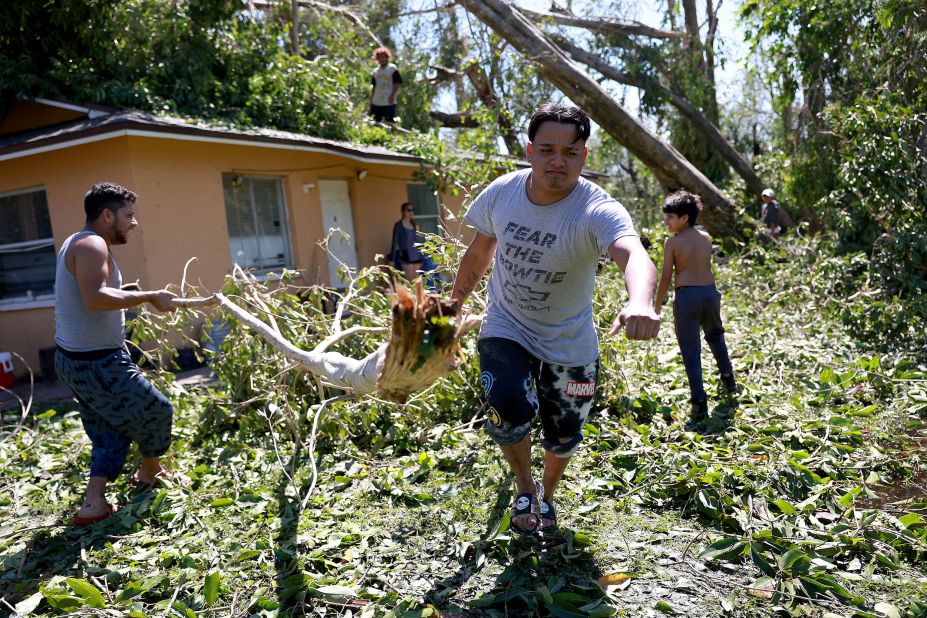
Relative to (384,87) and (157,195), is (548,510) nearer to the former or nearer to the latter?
(157,195)

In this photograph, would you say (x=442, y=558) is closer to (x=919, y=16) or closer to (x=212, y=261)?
(x=212, y=261)

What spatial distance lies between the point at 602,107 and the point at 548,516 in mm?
9779

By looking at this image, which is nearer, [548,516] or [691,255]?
[548,516]

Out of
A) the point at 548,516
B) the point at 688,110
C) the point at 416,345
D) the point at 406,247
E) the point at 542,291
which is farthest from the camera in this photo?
the point at 688,110

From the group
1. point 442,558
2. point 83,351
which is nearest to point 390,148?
point 83,351

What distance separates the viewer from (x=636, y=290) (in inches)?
100

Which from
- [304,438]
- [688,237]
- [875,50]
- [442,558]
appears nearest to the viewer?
[442,558]

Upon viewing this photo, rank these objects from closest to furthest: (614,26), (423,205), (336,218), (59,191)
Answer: (59,191), (336,218), (423,205), (614,26)

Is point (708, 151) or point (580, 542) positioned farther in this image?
point (708, 151)

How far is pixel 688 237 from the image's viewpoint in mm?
5496

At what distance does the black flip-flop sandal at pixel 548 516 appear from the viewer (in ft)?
11.3

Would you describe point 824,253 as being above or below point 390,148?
below

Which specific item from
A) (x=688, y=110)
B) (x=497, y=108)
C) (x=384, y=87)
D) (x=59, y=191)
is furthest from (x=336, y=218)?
(x=688, y=110)

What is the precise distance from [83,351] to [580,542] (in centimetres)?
292
